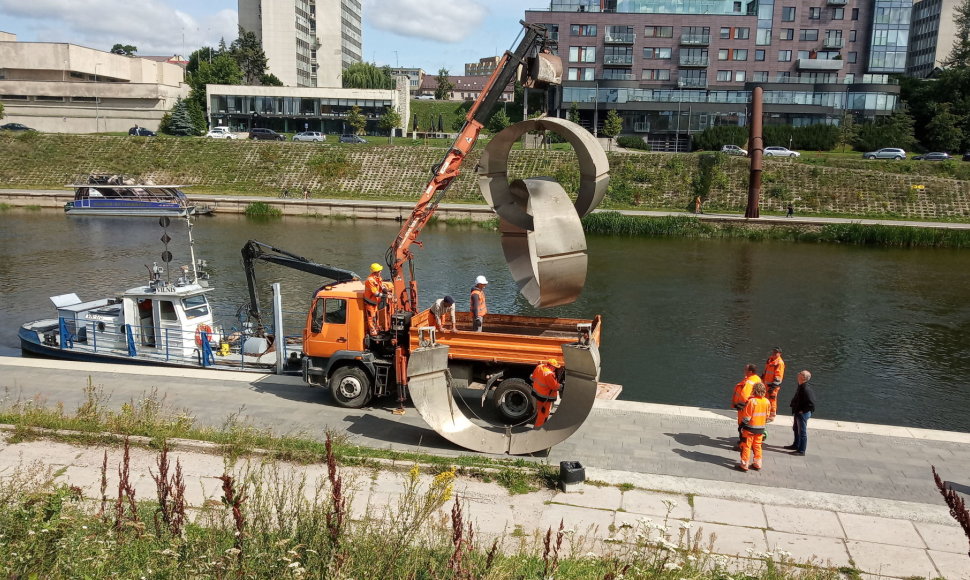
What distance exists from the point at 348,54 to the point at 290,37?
24227mm

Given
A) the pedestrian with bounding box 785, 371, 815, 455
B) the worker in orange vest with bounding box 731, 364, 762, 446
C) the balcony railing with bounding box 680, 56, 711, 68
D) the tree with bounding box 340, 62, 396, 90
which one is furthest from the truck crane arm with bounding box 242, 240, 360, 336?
the tree with bounding box 340, 62, 396, 90

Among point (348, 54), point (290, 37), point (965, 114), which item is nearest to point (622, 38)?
point (965, 114)

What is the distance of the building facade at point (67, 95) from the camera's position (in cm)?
8250

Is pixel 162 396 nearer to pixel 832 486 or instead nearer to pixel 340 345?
pixel 340 345

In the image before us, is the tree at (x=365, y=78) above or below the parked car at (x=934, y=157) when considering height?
above

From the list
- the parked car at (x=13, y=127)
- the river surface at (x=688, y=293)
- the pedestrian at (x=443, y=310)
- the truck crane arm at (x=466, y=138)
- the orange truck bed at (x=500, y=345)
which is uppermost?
the parked car at (x=13, y=127)

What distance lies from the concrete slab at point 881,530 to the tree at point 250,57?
4113 inches

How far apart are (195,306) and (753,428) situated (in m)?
13.9

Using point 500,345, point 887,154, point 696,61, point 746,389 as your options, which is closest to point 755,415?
point 746,389

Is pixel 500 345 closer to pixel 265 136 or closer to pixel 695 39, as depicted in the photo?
pixel 265 136

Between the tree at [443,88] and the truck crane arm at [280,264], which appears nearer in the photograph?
the truck crane arm at [280,264]

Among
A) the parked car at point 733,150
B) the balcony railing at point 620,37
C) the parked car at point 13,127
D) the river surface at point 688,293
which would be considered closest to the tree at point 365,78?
the balcony railing at point 620,37

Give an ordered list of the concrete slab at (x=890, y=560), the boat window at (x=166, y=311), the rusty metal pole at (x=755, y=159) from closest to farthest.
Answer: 1. the concrete slab at (x=890, y=560)
2. the boat window at (x=166, y=311)
3. the rusty metal pole at (x=755, y=159)

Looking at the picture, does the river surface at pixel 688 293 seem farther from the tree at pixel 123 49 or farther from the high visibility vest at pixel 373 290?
the tree at pixel 123 49
